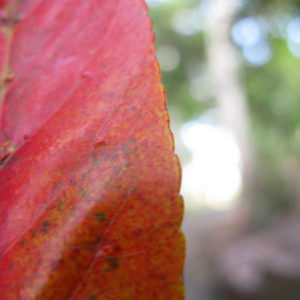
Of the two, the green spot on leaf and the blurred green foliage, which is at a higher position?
the green spot on leaf

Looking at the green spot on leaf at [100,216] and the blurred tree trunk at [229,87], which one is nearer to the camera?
the green spot on leaf at [100,216]

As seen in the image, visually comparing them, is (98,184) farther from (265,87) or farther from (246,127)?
(265,87)

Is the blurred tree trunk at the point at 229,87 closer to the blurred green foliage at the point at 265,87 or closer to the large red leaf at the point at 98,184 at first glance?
the blurred green foliage at the point at 265,87

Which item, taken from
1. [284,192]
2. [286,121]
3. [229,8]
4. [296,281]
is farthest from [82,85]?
[286,121]

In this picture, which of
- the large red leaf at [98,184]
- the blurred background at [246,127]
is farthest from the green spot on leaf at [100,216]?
the blurred background at [246,127]

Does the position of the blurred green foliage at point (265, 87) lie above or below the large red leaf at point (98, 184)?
below

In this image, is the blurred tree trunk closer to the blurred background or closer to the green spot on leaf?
the blurred background

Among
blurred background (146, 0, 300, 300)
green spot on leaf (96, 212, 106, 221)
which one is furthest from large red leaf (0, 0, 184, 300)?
blurred background (146, 0, 300, 300)
